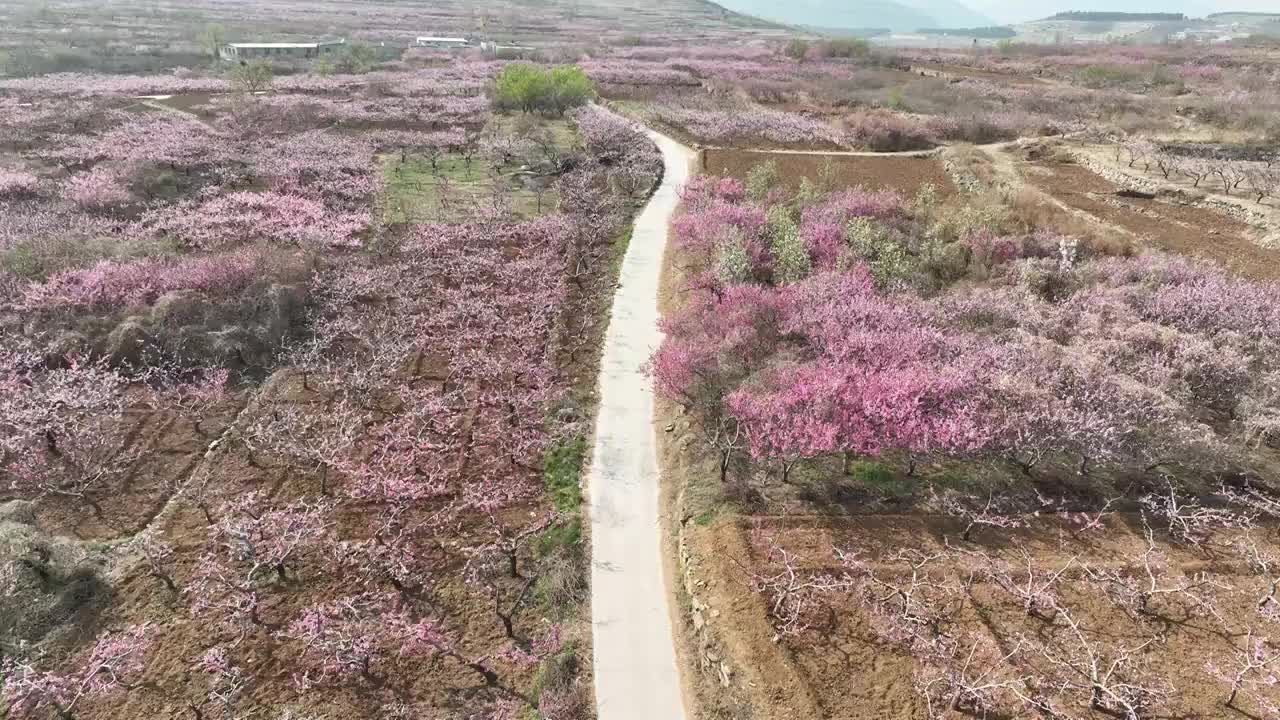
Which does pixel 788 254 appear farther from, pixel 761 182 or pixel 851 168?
pixel 851 168

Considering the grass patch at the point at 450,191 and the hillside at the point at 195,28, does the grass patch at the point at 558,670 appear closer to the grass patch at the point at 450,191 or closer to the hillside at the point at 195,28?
the grass patch at the point at 450,191

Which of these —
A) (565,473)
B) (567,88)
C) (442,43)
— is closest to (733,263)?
(565,473)

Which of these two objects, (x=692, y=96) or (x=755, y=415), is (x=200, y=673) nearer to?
(x=755, y=415)

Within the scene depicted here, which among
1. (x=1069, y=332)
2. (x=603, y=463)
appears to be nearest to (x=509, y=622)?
(x=603, y=463)

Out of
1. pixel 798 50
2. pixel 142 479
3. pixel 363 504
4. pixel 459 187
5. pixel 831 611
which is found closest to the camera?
pixel 831 611

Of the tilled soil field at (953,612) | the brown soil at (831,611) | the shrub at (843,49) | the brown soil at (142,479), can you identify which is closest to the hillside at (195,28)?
the shrub at (843,49)

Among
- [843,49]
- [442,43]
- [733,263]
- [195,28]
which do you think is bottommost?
[733,263]
